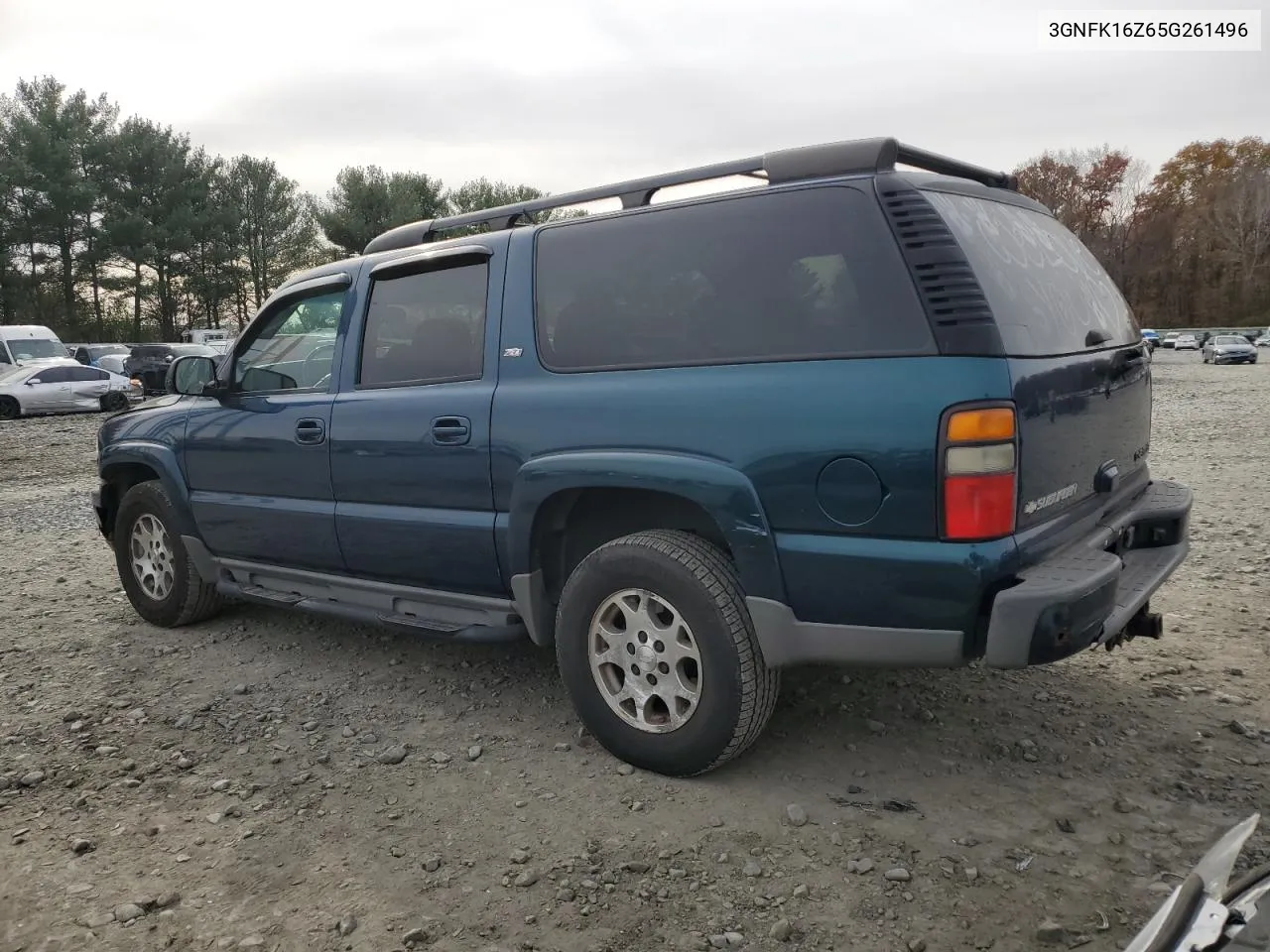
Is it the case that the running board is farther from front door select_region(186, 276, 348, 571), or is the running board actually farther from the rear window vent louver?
the rear window vent louver

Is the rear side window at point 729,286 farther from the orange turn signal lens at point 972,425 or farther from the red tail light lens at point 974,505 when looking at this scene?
the red tail light lens at point 974,505

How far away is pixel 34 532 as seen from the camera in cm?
813

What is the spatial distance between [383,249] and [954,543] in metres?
3.00

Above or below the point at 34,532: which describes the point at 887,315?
above

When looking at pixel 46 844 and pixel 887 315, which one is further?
pixel 46 844

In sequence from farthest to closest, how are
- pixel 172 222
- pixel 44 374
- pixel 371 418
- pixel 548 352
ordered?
pixel 172 222
pixel 44 374
pixel 371 418
pixel 548 352

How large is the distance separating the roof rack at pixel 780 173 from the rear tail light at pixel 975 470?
2.81ft

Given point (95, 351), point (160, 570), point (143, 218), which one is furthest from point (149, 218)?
point (160, 570)

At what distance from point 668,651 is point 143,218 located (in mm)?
44981

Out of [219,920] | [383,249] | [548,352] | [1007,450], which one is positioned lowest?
[219,920]

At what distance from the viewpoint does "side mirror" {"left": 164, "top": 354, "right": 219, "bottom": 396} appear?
480 centimetres

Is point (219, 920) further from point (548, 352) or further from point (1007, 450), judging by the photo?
point (1007, 450)

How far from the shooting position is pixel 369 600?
411 cm

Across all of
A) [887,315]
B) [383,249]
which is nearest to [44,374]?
[383,249]
